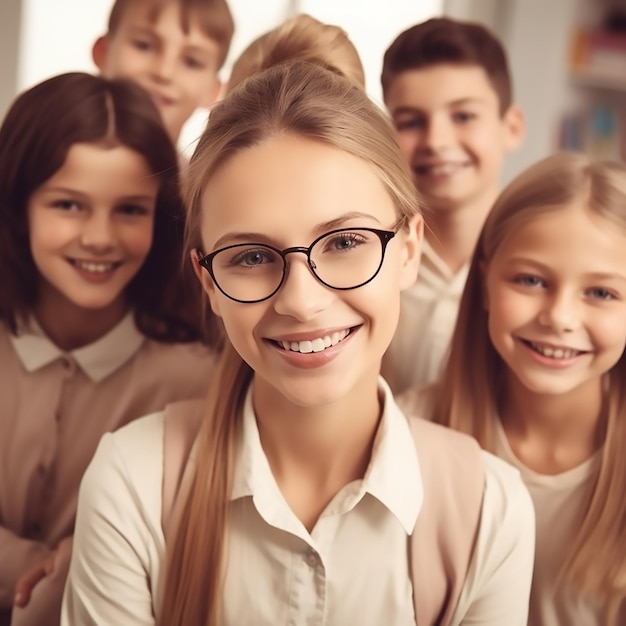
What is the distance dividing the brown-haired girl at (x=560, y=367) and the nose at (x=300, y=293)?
1.35 feet

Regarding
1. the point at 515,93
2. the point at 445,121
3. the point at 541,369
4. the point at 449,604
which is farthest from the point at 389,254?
the point at 515,93

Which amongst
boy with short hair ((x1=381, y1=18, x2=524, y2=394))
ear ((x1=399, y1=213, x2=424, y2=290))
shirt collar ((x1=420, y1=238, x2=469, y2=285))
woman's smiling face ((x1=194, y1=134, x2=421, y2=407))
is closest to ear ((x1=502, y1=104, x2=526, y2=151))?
boy with short hair ((x1=381, y1=18, x2=524, y2=394))

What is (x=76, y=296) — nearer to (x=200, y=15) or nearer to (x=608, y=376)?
(x=200, y=15)

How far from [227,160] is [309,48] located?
1.14ft

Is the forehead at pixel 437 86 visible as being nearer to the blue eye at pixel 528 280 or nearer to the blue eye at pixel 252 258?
the blue eye at pixel 528 280

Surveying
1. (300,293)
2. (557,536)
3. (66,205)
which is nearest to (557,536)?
(557,536)

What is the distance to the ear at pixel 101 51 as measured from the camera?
6.21ft

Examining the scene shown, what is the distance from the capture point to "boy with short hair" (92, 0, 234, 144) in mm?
1762

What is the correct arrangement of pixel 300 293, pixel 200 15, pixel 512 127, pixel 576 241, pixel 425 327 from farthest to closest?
pixel 512 127
pixel 200 15
pixel 425 327
pixel 576 241
pixel 300 293

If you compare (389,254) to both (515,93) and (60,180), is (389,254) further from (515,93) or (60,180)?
(515,93)

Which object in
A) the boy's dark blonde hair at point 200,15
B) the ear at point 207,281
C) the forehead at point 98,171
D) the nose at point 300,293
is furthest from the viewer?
the boy's dark blonde hair at point 200,15

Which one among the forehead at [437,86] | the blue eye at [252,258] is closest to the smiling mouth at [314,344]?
the blue eye at [252,258]

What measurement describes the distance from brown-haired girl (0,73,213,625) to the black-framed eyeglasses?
1.34 ft

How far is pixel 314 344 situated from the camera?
1049 millimetres
